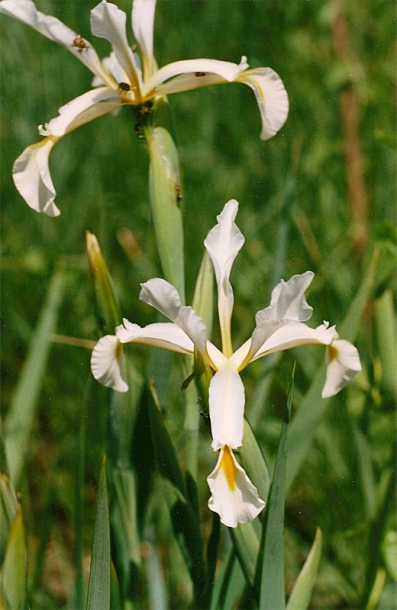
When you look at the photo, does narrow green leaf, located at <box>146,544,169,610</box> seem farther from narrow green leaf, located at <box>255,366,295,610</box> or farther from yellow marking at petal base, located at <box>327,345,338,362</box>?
yellow marking at petal base, located at <box>327,345,338,362</box>

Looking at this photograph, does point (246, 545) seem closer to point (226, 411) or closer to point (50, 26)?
point (226, 411)

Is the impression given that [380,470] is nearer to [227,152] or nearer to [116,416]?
[116,416]

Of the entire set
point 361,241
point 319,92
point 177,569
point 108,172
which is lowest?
point 177,569

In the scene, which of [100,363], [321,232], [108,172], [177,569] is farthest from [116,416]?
[108,172]

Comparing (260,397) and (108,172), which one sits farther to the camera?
(108,172)

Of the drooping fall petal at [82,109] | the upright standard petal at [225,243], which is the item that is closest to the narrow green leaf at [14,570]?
A: the upright standard petal at [225,243]

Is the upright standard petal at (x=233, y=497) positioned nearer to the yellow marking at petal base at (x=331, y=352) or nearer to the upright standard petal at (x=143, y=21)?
the yellow marking at petal base at (x=331, y=352)
